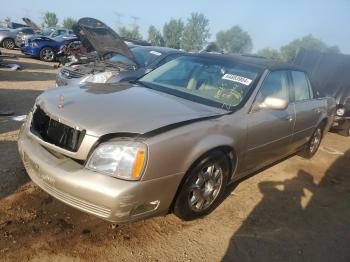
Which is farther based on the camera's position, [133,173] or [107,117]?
[107,117]

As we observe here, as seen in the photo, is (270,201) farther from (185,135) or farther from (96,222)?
(96,222)

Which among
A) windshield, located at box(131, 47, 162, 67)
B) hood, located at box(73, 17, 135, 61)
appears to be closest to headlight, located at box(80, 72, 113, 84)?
hood, located at box(73, 17, 135, 61)

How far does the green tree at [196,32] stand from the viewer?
266 ft

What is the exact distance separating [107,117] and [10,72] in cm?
1024

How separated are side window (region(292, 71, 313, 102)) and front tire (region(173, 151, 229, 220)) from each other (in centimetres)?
184

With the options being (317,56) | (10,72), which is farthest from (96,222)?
(10,72)

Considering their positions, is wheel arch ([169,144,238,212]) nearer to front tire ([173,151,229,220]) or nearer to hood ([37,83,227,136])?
front tire ([173,151,229,220])

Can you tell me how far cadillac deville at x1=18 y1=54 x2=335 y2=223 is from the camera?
2.78 m

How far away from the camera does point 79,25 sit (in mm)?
7582

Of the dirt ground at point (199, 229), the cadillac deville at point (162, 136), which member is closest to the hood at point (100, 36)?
the cadillac deville at point (162, 136)

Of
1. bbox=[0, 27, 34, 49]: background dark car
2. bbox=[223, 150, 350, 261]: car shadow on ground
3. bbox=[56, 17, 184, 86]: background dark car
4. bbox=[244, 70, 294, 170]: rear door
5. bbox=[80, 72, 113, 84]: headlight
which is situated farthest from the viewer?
bbox=[0, 27, 34, 49]: background dark car

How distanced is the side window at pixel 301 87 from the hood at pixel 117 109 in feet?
5.72

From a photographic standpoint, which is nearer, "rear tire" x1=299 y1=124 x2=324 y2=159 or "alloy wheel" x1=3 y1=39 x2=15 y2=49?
"rear tire" x1=299 y1=124 x2=324 y2=159

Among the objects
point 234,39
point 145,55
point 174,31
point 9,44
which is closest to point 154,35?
point 174,31
